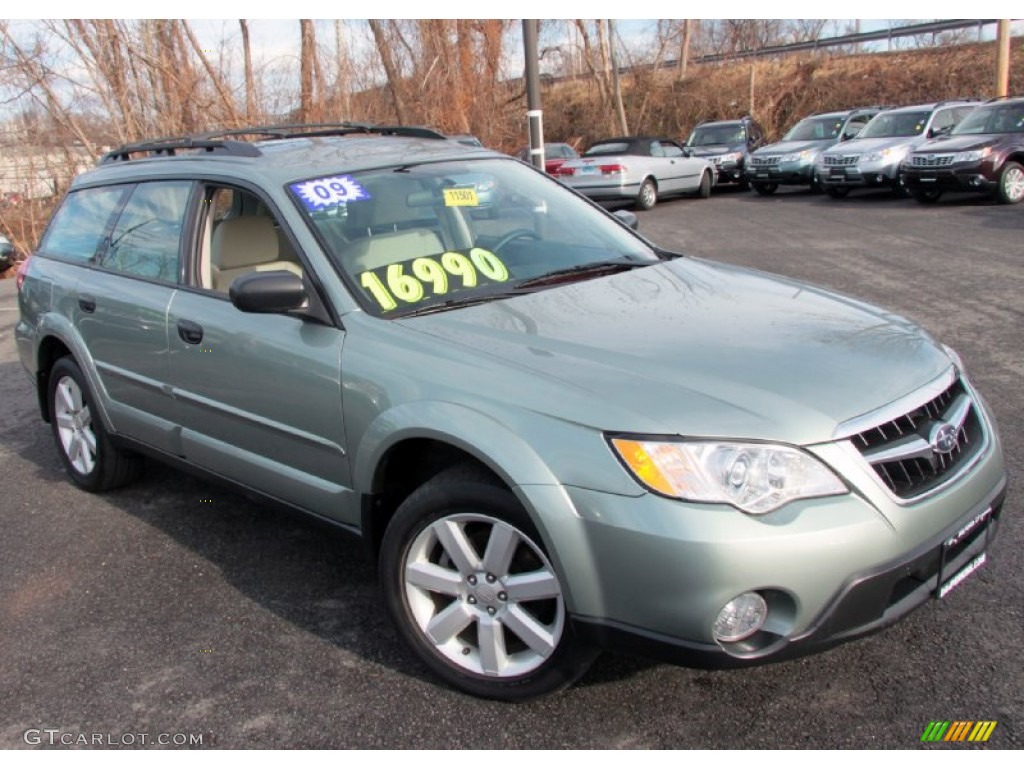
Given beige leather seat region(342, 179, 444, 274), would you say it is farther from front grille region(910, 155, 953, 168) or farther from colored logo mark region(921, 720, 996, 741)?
front grille region(910, 155, 953, 168)

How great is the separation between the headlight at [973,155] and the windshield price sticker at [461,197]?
43.7 feet

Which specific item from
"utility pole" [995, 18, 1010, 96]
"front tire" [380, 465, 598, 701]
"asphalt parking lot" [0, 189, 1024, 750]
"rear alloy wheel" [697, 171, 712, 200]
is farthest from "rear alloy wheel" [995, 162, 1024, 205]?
"front tire" [380, 465, 598, 701]

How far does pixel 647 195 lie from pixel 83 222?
1484 centimetres

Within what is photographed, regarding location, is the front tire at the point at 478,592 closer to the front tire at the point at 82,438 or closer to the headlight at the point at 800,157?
the front tire at the point at 82,438

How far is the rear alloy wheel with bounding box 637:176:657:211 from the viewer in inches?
730

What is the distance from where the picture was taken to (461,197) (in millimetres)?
4000

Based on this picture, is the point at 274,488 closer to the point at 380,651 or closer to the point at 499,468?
the point at 380,651

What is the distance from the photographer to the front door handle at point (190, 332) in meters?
3.80

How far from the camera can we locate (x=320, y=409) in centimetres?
328

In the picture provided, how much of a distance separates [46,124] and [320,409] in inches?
679

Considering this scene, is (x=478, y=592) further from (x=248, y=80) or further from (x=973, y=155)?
(x=248, y=80)

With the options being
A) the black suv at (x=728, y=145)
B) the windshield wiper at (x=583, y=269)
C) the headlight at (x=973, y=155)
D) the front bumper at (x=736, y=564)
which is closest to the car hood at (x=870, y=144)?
the headlight at (x=973, y=155)

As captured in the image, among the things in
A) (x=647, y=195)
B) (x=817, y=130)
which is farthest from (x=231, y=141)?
(x=817, y=130)

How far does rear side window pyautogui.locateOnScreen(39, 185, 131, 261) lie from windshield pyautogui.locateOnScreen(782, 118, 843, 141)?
58.7 feet
